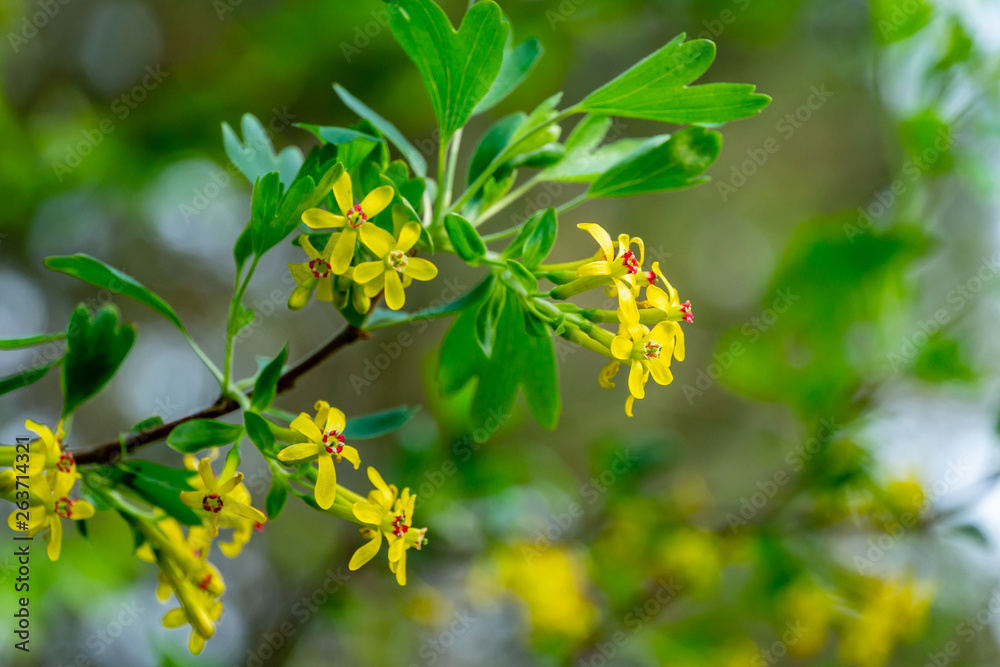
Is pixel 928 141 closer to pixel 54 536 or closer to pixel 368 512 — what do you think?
pixel 368 512

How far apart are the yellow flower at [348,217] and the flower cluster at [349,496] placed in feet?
0.39

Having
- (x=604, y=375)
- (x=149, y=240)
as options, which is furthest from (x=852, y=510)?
(x=149, y=240)

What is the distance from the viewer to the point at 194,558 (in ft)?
2.07

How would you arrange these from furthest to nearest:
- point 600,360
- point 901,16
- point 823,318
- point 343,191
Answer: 1. point 600,360
2. point 823,318
3. point 901,16
4. point 343,191

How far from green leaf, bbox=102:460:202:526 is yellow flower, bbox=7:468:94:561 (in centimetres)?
5

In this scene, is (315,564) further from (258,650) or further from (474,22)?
(474,22)

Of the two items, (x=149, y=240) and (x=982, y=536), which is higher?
(x=149, y=240)

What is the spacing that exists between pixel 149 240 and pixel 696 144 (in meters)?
2.22

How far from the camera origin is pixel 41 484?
526 millimetres

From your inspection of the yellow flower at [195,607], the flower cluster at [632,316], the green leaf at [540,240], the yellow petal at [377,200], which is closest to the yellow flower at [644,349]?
the flower cluster at [632,316]

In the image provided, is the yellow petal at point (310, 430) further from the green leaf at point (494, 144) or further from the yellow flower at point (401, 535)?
the green leaf at point (494, 144)

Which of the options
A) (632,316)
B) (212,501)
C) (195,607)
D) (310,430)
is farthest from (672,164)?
(195,607)

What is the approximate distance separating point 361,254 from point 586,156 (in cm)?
27

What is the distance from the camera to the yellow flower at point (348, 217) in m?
0.52
